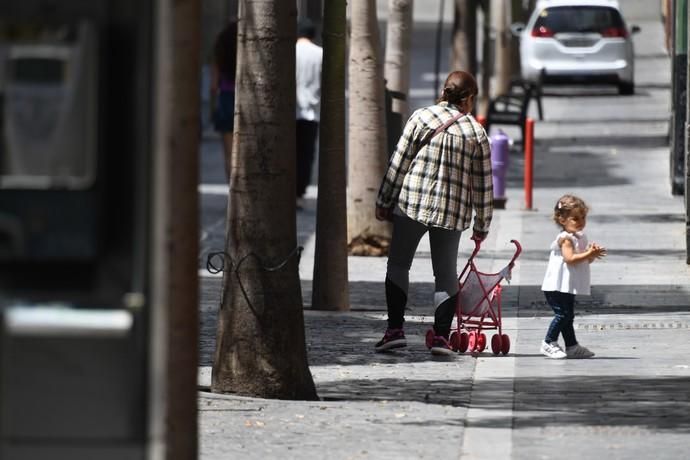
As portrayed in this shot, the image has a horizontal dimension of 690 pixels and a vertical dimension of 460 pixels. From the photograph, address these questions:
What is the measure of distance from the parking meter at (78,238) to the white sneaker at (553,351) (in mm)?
5801

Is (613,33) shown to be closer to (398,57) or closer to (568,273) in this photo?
(398,57)

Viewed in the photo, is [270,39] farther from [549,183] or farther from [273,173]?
[549,183]

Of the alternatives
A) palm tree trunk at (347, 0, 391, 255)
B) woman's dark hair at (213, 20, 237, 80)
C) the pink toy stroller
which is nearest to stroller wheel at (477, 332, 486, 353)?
the pink toy stroller

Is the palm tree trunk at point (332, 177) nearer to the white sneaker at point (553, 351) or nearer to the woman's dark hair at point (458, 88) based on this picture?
the woman's dark hair at point (458, 88)

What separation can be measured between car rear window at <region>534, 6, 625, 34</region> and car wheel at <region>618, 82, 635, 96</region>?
1143 mm

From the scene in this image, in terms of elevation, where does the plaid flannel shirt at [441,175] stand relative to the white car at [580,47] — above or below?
below

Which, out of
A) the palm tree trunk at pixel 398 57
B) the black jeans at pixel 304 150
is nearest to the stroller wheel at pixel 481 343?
the palm tree trunk at pixel 398 57

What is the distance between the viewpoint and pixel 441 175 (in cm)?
1038

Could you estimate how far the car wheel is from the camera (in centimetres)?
3478

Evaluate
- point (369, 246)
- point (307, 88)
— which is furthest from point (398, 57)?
point (369, 246)

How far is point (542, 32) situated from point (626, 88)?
2.01 m

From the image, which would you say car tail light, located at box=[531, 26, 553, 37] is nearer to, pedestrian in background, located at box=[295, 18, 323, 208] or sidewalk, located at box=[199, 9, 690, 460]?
pedestrian in background, located at box=[295, 18, 323, 208]

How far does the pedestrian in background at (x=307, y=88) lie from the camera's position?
17891mm

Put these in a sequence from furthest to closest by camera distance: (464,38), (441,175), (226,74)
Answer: (464,38), (226,74), (441,175)
